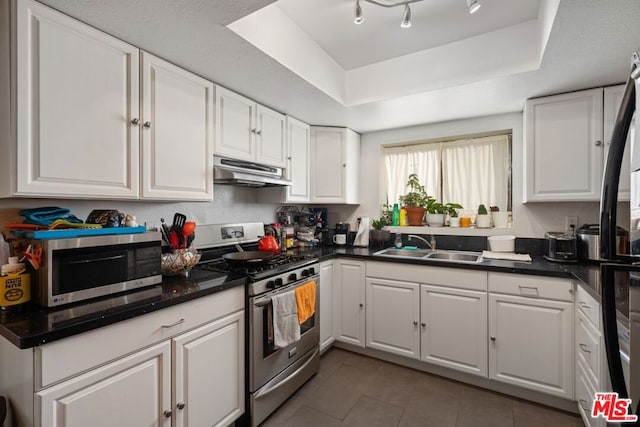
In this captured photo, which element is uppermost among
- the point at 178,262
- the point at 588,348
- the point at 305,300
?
the point at 178,262

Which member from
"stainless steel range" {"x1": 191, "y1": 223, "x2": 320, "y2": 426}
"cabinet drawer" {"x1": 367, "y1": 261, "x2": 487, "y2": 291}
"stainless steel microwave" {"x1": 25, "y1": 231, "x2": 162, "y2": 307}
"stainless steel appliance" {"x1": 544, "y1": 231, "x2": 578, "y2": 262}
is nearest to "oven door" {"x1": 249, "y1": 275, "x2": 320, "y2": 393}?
"stainless steel range" {"x1": 191, "y1": 223, "x2": 320, "y2": 426}

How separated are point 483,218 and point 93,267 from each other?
9.67ft

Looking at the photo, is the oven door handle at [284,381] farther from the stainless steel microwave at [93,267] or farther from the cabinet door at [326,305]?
the stainless steel microwave at [93,267]

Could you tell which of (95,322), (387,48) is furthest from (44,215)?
(387,48)

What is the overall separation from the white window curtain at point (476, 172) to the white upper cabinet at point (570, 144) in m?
0.51

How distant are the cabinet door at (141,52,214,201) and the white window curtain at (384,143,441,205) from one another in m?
2.06

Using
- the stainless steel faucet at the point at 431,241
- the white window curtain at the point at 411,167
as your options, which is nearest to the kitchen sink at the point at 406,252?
the stainless steel faucet at the point at 431,241

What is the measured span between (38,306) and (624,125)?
1.98 meters

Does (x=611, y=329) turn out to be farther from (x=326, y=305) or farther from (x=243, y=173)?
(x=326, y=305)

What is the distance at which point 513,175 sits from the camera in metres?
2.64

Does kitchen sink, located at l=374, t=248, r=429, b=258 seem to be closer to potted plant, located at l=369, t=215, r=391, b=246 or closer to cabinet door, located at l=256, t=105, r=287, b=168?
potted plant, located at l=369, t=215, r=391, b=246

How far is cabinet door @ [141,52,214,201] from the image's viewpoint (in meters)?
1.63

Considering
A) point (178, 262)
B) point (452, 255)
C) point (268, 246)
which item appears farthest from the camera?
point (452, 255)

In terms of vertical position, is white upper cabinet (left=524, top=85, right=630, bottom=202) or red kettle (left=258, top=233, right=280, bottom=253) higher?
white upper cabinet (left=524, top=85, right=630, bottom=202)
